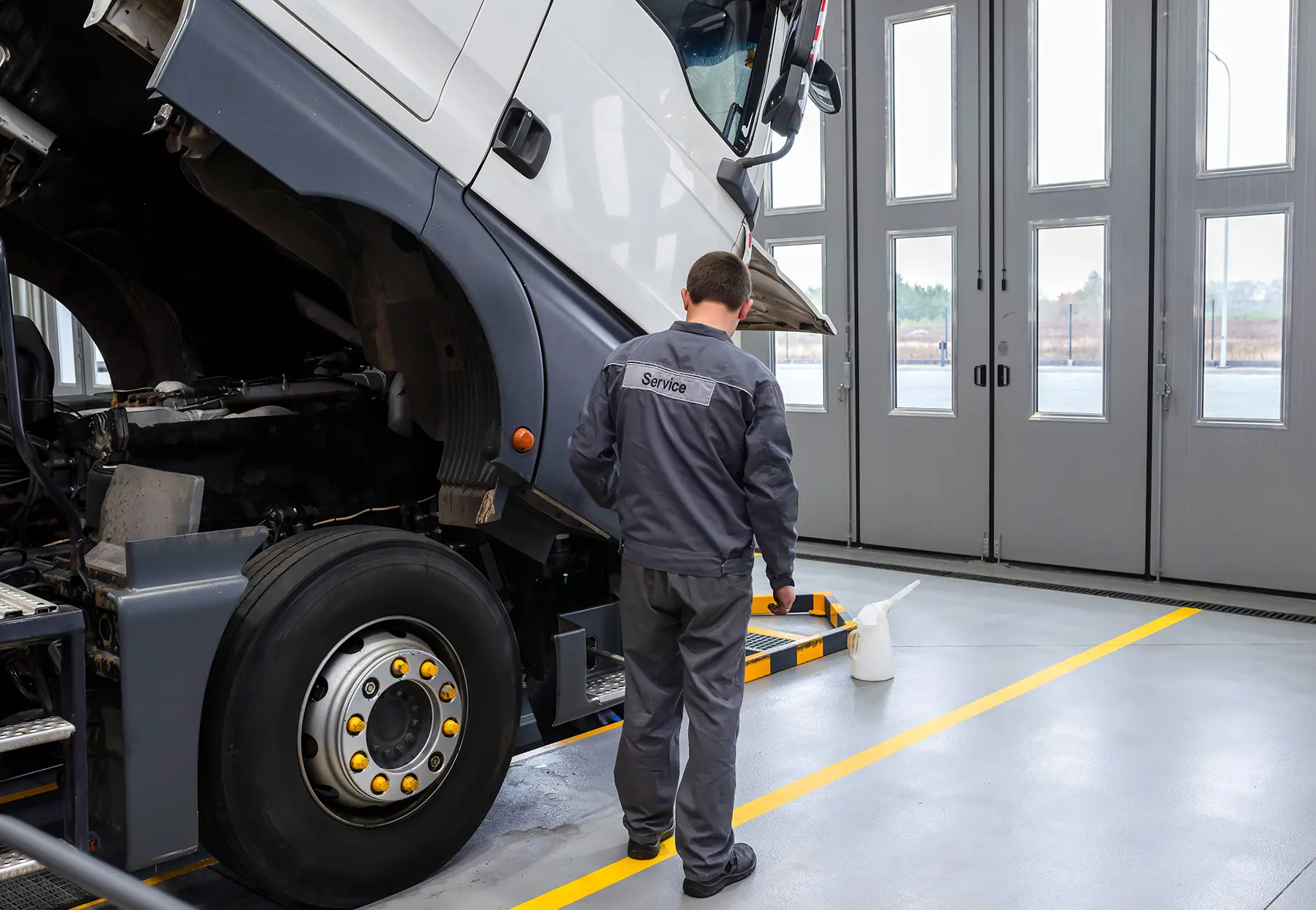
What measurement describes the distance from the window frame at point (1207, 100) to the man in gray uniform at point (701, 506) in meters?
5.08

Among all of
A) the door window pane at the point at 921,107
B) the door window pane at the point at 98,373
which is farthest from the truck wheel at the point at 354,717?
the door window pane at the point at 98,373

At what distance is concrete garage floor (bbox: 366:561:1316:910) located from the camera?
3523mm

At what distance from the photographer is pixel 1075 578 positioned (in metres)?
7.96

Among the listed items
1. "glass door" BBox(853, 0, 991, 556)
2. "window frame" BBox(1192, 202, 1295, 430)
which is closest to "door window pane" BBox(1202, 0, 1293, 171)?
"window frame" BBox(1192, 202, 1295, 430)

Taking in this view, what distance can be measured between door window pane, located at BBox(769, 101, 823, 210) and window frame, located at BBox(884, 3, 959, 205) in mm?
649

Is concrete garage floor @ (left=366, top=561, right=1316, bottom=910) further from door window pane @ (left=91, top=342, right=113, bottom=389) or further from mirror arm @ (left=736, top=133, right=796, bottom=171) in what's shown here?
door window pane @ (left=91, top=342, right=113, bottom=389)

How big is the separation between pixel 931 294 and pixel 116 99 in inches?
241

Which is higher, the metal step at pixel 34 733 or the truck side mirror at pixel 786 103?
the truck side mirror at pixel 786 103

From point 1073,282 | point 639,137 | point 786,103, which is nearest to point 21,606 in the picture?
point 639,137

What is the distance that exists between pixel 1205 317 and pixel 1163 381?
18.5 inches

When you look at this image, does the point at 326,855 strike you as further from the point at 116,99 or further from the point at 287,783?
the point at 116,99

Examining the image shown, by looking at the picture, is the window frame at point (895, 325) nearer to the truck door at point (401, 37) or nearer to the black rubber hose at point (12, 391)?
the truck door at point (401, 37)

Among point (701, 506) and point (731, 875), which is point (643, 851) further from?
point (701, 506)

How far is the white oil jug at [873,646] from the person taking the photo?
5.63 meters
